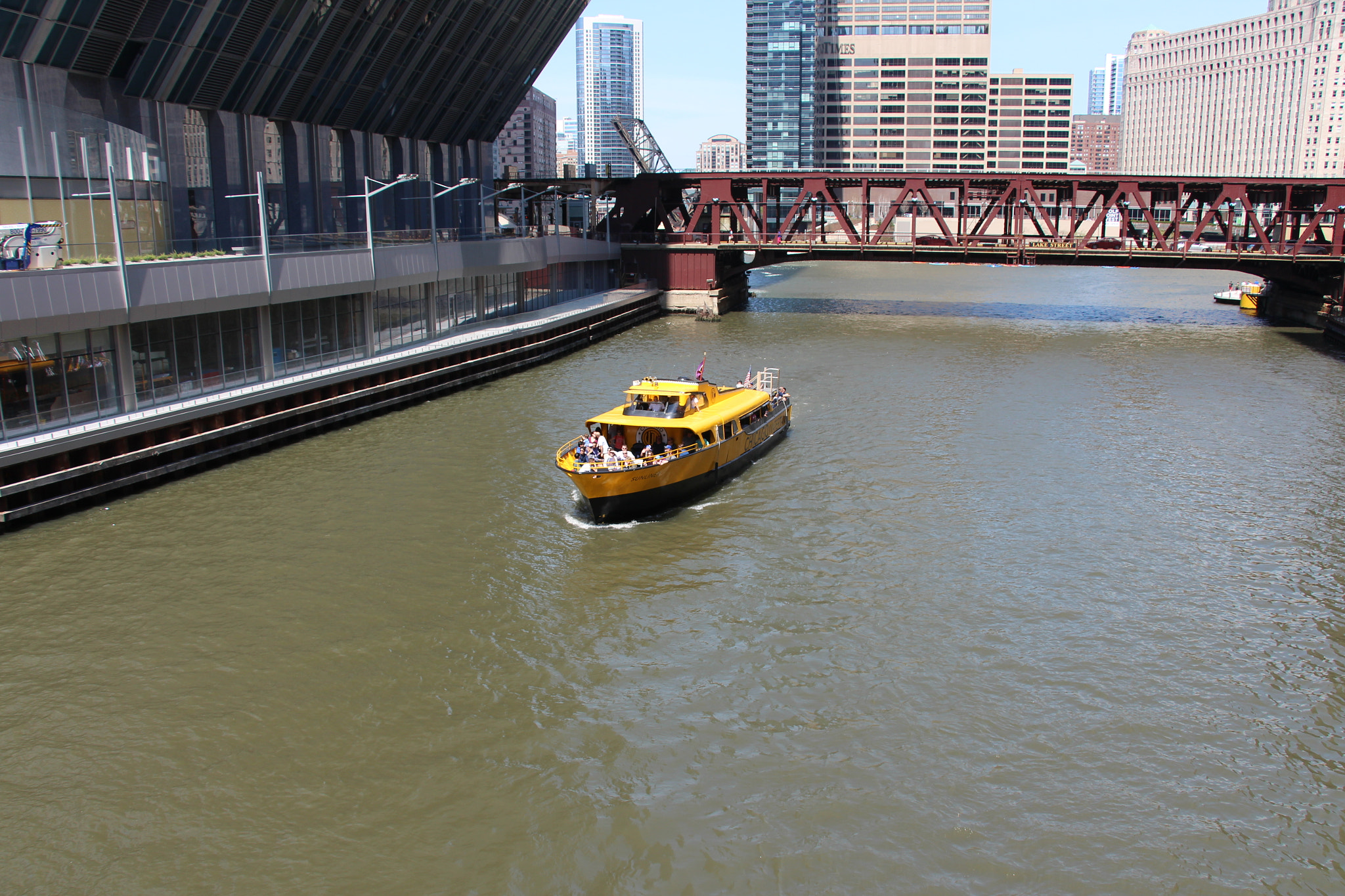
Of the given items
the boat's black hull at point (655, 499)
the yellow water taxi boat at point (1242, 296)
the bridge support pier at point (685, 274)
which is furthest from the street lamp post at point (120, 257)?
the yellow water taxi boat at point (1242, 296)

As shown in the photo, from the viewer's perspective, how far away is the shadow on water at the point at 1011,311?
79.8 meters

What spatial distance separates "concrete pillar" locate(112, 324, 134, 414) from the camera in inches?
1325

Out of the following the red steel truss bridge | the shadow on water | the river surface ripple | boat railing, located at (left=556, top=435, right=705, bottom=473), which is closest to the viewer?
the river surface ripple

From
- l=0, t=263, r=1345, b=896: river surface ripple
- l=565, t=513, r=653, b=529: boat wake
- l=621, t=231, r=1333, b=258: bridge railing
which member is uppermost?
l=621, t=231, r=1333, b=258: bridge railing

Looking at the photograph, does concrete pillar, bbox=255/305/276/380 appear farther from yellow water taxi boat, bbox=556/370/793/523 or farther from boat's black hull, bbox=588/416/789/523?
boat's black hull, bbox=588/416/789/523

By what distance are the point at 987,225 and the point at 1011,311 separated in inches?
298

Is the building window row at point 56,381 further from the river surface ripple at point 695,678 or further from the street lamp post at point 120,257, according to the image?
the river surface ripple at point 695,678

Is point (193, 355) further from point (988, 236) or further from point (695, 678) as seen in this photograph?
point (988, 236)

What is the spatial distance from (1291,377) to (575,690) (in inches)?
1933

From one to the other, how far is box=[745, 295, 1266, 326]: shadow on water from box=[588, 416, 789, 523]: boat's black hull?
178 feet

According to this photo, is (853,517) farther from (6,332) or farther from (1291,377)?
(1291,377)

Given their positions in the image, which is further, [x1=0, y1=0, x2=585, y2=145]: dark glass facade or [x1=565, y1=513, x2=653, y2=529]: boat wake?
[x1=0, y1=0, x2=585, y2=145]: dark glass facade

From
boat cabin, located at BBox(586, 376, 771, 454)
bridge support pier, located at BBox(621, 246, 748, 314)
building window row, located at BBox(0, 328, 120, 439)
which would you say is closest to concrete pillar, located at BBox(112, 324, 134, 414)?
building window row, located at BBox(0, 328, 120, 439)

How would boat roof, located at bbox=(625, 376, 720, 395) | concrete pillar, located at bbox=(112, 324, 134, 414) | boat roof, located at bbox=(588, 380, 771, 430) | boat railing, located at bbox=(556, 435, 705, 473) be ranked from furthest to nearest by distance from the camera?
concrete pillar, located at bbox=(112, 324, 134, 414) < boat roof, located at bbox=(625, 376, 720, 395) < boat roof, located at bbox=(588, 380, 771, 430) < boat railing, located at bbox=(556, 435, 705, 473)
